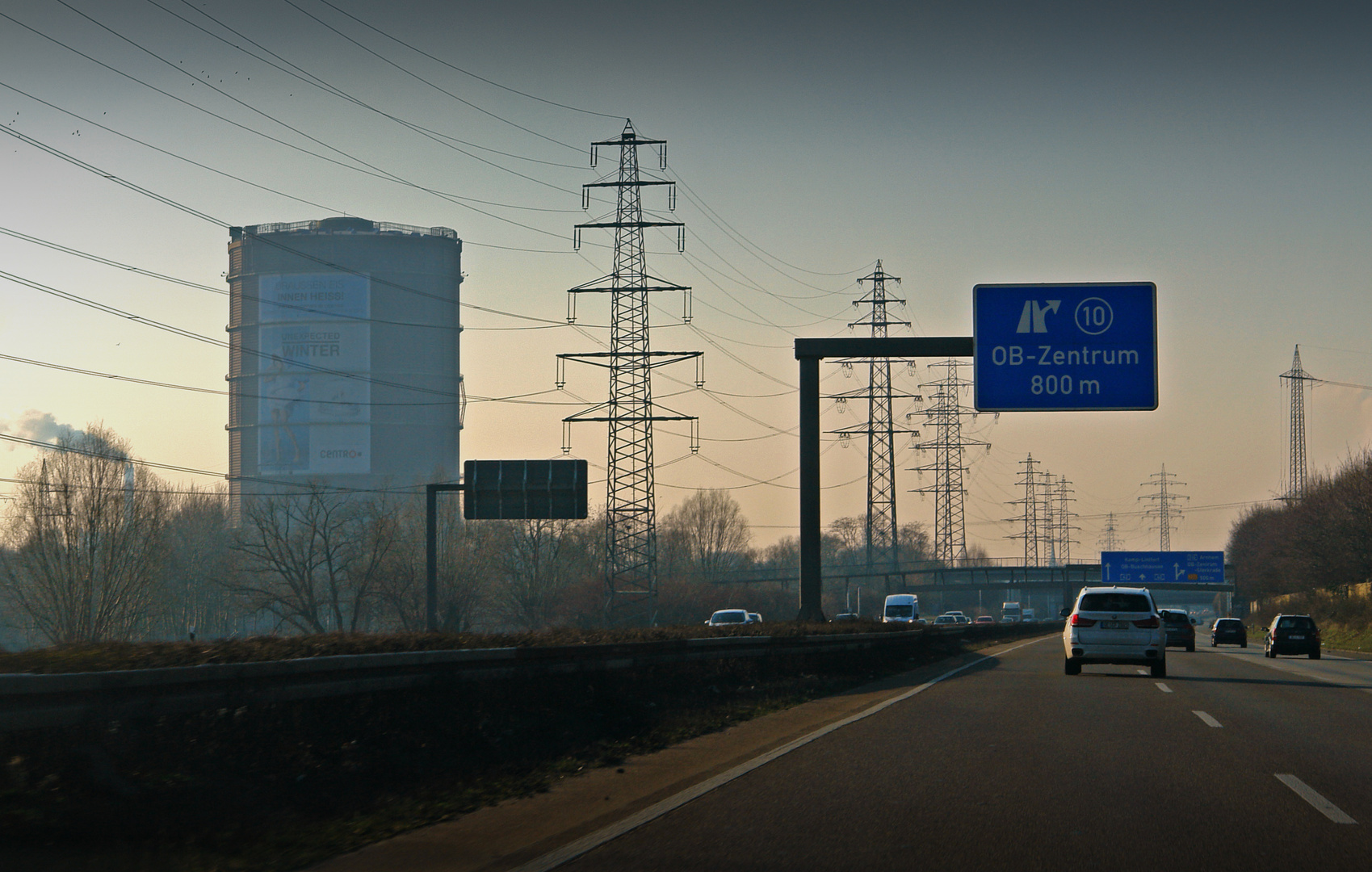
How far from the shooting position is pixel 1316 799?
30.6ft

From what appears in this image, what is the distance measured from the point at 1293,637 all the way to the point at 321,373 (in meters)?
162

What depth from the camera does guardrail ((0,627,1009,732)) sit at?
755 cm

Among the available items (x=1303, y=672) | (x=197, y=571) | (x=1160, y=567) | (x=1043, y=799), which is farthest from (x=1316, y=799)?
(x=197, y=571)

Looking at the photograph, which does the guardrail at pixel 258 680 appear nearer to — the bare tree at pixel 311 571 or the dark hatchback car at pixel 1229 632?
the bare tree at pixel 311 571

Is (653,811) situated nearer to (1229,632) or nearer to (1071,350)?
(1071,350)

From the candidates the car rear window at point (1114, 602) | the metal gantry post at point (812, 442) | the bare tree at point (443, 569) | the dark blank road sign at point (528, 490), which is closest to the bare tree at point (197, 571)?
the bare tree at point (443, 569)

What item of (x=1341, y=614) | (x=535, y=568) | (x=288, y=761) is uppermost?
(x=288, y=761)

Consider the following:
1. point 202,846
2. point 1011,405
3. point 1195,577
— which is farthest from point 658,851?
point 1195,577

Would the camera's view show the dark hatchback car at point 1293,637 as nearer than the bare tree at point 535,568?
Yes

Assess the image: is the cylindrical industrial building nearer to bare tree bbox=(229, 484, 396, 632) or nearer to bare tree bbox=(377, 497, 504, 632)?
bare tree bbox=(377, 497, 504, 632)

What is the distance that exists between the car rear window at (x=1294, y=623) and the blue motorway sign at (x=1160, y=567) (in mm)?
44350

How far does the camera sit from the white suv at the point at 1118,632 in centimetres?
2478

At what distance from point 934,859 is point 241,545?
5989cm

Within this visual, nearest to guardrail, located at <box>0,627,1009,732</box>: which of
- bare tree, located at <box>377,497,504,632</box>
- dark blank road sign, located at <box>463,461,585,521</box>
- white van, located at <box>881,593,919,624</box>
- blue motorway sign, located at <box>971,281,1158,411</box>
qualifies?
blue motorway sign, located at <box>971,281,1158,411</box>
